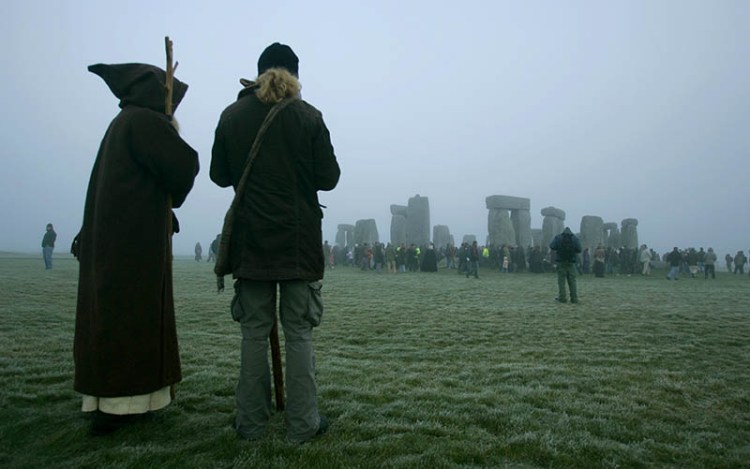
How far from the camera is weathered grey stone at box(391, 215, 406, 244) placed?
111 ft

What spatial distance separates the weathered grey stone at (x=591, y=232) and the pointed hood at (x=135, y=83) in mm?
29877

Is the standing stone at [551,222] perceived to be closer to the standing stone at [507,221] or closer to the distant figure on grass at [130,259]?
the standing stone at [507,221]

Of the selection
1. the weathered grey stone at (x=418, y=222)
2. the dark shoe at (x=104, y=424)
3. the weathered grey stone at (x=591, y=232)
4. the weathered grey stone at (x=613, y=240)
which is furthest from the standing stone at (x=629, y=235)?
the dark shoe at (x=104, y=424)

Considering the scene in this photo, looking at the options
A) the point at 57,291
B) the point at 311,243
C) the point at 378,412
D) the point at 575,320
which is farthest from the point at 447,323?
the point at 57,291

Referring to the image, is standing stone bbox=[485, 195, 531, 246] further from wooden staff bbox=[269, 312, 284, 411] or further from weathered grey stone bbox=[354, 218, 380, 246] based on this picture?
wooden staff bbox=[269, 312, 284, 411]

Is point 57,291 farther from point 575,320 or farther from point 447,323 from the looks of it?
point 575,320

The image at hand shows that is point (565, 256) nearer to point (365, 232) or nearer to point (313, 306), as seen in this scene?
point (313, 306)

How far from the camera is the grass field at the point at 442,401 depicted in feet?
7.20

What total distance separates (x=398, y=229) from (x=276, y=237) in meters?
31.6

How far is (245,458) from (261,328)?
0.62 m

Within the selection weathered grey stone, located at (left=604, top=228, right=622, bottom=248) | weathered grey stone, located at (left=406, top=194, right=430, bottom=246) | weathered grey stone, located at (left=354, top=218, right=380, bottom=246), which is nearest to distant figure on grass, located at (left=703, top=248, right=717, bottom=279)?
weathered grey stone, located at (left=604, top=228, right=622, bottom=248)

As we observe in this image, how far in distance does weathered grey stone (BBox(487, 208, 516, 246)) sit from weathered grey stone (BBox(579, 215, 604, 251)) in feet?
14.4

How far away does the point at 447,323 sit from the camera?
6.50 metres

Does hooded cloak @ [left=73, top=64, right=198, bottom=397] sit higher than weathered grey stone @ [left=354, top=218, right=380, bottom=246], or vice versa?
weathered grey stone @ [left=354, top=218, right=380, bottom=246]
